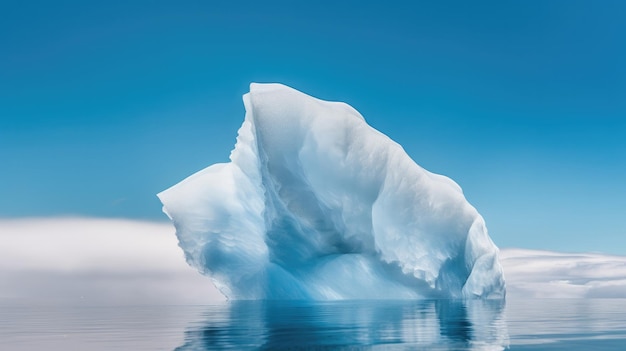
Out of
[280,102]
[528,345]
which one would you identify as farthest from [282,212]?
[528,345]

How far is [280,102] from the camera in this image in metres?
25.6

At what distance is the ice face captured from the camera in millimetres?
26297

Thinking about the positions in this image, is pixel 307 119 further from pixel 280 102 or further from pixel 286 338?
pixel 286 338

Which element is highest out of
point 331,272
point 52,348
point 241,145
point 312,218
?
point 241,145

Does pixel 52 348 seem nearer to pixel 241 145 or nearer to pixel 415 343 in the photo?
pixel 415 343

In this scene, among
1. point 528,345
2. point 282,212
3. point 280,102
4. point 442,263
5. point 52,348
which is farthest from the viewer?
point 442,263

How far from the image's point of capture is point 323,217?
2872cm

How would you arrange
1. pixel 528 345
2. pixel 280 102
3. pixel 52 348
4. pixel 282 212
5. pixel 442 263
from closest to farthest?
pixel 528 345 < pixel 52 348 < pixel 280 102 < pixel 282 212 < pixel 442 263

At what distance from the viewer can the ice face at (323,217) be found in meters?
26.3

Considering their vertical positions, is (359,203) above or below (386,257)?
above

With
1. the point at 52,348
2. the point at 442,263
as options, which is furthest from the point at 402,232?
the point at 52,348

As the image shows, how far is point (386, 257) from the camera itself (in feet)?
96.0

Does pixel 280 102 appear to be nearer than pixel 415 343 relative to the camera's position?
No

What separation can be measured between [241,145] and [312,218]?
5.05 m
